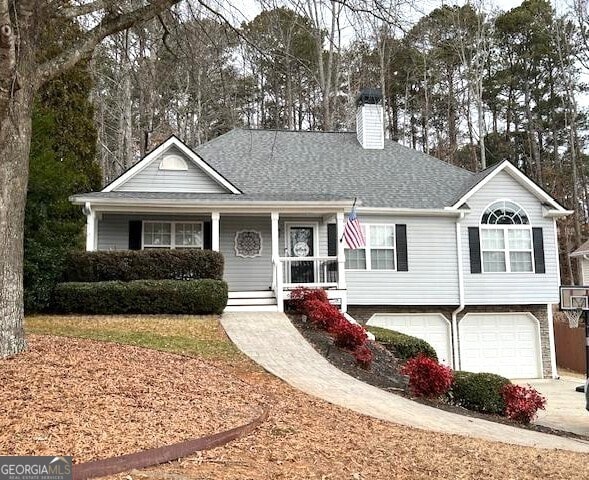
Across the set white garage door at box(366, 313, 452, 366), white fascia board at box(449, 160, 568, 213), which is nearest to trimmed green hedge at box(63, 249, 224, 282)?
white garage door at box(366, 313, 452, 366)

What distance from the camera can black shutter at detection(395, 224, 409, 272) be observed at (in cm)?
1753

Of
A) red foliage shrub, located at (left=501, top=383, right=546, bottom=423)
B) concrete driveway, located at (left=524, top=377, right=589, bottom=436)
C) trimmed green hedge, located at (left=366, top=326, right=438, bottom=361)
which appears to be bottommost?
concrete driveway, located at (left=524, top=377, right=589, bottom=436)

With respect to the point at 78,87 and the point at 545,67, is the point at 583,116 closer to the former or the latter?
the point at 545,67

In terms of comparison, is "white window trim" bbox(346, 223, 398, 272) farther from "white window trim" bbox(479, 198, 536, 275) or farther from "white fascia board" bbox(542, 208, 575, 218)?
"white fascia board" bbox(542, 208, 575, 218)

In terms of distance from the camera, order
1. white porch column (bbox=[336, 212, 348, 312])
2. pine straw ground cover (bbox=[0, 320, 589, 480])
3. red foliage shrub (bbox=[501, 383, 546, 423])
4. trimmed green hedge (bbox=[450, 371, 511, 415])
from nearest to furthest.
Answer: pine straw ground cover (bbox=[0, 320, 589, 480]) < red foliage shrub (bbox=[501, 383, 546, 423]) < trimmed green hedge (bbox=[450, 371, 511, 415]) < white porch column (bbox=[336, 212, 348, 312])

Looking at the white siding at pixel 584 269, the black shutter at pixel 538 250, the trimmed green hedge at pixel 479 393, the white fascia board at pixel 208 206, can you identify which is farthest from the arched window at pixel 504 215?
the white siding at pixel 584 269

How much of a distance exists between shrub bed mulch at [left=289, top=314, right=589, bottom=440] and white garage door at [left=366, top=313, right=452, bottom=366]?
5012 mm

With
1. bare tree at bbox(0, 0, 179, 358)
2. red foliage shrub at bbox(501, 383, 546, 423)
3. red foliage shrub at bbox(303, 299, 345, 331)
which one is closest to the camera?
bare tree at bbox(0, 0, 179, 358)

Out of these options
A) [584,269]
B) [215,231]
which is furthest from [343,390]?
[584,269]

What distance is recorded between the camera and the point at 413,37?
9195mm

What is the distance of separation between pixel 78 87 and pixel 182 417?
1648 centimetres

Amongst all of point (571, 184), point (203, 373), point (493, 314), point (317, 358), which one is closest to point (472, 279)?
point (493, 314)

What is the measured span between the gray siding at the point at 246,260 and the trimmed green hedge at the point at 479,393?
7.85m

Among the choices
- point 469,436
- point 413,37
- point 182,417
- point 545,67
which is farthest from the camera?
point 545,67
